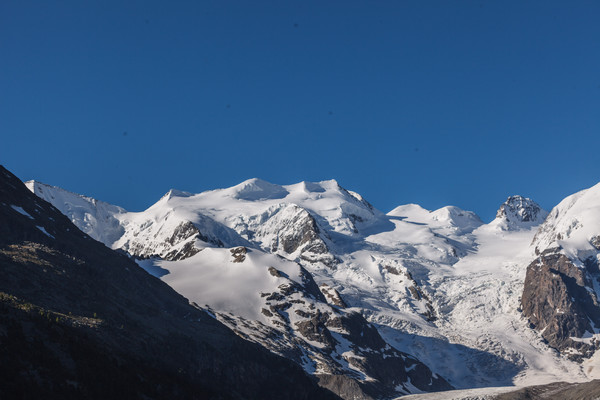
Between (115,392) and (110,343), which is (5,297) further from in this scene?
(115,392)

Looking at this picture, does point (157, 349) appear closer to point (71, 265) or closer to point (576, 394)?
point (71, 265)

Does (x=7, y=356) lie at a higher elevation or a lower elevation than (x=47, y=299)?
lower

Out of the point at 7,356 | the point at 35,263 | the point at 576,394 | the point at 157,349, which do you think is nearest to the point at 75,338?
the point at 7,356

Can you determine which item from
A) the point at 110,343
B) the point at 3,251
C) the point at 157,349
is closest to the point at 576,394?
the point at 157,349

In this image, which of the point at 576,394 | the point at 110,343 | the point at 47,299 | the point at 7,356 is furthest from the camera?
the point at 576,394

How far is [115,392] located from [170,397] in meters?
16.3

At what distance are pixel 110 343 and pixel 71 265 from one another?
5172cm

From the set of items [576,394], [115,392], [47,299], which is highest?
[576,394]

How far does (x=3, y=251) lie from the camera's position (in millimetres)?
183750

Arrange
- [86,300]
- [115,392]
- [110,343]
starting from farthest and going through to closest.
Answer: [86,300] → [110,343] → [115,392]

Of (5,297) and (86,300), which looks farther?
(86,300)

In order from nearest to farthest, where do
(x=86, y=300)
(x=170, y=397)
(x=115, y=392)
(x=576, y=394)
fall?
(x=115, y=392), (x=170, y=397), (x=86, y=300), (x=576, y=394)

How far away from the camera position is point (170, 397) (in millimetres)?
139250

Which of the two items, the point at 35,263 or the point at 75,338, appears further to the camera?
the point at 35,263
